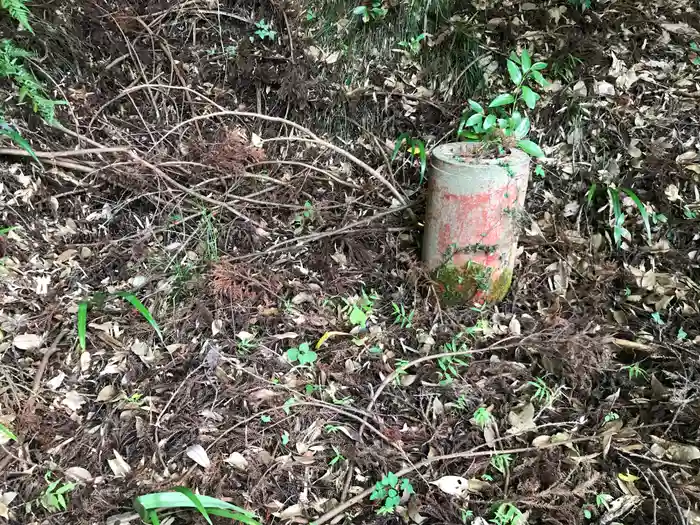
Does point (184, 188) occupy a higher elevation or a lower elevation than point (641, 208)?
lower

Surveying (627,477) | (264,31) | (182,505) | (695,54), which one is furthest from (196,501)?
(695,54)

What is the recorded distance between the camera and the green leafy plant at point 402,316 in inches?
92.0

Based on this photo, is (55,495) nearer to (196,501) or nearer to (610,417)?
(196,501)

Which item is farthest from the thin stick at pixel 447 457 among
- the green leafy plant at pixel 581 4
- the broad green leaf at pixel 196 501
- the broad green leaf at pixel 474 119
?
the green leafy plant at pixel 581 4

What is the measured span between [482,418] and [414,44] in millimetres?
2160

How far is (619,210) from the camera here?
2363mm

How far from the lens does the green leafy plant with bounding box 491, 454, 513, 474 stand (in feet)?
5.81

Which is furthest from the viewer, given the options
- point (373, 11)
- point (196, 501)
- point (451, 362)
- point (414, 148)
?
point (373, 11)

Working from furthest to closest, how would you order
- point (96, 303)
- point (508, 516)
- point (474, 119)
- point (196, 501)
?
point (474, 119)
point (96, 303)
point (508, 516)
point (196, 501)

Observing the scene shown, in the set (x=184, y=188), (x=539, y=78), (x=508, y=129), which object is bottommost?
(x=184, y=188)

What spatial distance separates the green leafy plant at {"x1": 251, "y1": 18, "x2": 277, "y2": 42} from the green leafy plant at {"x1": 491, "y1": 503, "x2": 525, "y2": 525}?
2.66m

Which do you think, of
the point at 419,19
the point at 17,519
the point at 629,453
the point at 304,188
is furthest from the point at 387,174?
the point at 17,519

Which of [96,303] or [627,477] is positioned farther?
[96,303]

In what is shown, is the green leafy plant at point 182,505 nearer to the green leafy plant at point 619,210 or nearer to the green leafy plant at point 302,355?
the green leafy plant at point 302,355
